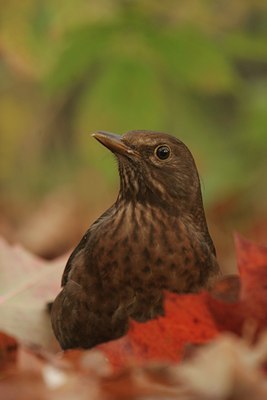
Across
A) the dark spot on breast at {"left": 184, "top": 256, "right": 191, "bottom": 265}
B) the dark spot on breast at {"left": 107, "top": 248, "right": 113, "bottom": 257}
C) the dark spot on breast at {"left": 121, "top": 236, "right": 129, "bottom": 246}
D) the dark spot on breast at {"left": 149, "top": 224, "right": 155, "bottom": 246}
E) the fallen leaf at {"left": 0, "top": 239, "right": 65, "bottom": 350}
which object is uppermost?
the dark spot on breast at {"left": 149, "top": 224, "right": 155, "bottom": 246}

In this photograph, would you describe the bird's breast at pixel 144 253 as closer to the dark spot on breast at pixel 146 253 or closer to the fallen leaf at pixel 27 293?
the dark spot on breast at pixel 146 253

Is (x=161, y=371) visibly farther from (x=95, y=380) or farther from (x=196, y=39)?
(x=196, y=39)

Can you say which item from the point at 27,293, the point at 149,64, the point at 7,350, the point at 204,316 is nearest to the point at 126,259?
the point at 27,293

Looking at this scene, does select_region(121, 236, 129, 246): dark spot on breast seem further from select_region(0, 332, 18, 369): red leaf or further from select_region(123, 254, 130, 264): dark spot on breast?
select_region(0, 332, 18, 369): red leaf

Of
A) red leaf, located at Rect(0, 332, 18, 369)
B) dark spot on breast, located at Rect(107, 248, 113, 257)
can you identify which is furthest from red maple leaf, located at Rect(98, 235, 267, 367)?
dark spot on breast, located at Rect(107, 248, 113, 257)

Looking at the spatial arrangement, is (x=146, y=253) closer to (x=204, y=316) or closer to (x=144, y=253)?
(x=144, y=253)

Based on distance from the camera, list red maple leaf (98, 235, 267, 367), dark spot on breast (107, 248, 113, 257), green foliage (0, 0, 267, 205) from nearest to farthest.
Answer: red maple leaf (98, 235, 267, 367), dark spot on breast (107, 248, 113, 257), green foliage (0, 0, 267, 205)
